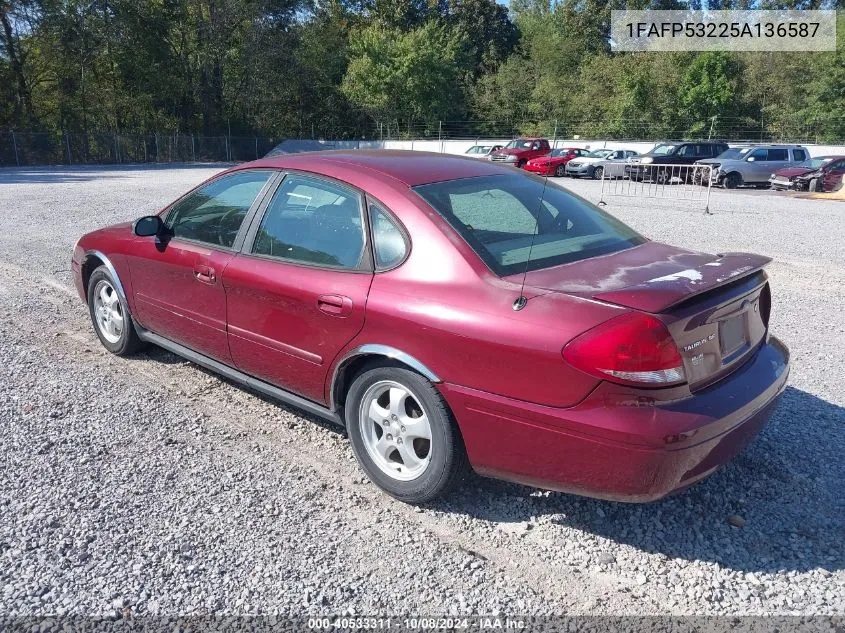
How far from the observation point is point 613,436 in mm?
2584

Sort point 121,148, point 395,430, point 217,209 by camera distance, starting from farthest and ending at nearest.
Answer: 1. point 121,148
2. point 217,209
3. point 395,430

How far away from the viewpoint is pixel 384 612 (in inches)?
101

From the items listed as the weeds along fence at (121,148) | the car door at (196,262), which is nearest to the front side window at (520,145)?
the weeds along fence at (121,148)

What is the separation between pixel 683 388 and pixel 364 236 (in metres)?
1.69

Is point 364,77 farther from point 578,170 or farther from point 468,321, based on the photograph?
point 468,321

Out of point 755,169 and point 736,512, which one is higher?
point 755,169

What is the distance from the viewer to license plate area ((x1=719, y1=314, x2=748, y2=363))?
2.94m

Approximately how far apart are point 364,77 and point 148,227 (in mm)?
50159

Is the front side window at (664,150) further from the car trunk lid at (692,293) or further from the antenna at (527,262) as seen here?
the car trunk lid at (692,293)

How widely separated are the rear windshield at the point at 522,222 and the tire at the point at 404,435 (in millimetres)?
679

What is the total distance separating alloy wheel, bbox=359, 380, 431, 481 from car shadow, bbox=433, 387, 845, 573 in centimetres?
25

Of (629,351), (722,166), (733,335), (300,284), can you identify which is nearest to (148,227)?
(300,284)

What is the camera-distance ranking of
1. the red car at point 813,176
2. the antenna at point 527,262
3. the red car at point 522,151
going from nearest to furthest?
1. the antenna at point 527,262
2. the red car at point 813,176
3. the red car at point 522,151

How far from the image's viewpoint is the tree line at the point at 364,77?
41.5 m
